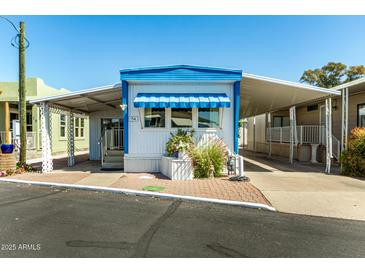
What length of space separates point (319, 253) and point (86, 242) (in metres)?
3.33

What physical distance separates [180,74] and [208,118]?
2000 mm

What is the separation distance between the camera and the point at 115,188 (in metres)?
6.80

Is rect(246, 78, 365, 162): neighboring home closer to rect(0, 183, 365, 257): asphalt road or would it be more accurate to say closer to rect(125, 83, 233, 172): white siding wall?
rect(125, 83, 233, 172): white siding wall

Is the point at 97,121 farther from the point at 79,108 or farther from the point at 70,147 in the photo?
the point at 70,147

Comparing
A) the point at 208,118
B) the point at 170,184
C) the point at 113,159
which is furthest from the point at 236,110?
the point at 113,159

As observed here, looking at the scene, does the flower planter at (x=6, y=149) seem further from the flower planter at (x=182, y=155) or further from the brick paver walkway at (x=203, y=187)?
the flower planter at (x=182, y=155)

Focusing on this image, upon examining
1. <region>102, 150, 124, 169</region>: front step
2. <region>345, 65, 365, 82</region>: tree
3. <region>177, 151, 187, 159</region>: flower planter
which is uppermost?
<region>345, 65, 365, 82</region>: tree

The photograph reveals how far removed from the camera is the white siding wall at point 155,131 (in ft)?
30.3

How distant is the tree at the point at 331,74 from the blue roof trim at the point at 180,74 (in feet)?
99.1

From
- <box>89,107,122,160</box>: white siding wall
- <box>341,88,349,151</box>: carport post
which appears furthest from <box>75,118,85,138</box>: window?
<box>341,88,349,151</box>: carport post

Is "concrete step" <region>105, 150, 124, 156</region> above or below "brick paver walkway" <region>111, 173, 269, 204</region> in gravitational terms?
above

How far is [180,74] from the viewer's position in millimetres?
9039

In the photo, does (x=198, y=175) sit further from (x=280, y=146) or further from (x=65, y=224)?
(x=280, y=146)

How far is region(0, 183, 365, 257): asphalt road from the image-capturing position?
3334 millimetres
